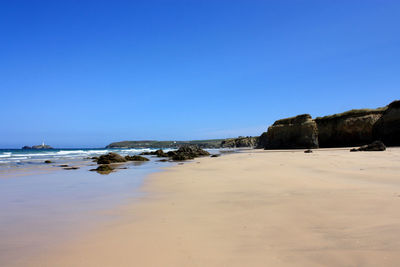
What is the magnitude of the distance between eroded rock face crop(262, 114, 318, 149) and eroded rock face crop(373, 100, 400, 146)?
23.3 feet

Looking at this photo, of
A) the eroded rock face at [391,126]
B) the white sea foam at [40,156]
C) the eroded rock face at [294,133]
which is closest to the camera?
the eroded rock face at [391,126]

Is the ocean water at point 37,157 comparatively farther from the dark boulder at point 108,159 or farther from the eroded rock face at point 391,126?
the eroded rock face at point 391,126

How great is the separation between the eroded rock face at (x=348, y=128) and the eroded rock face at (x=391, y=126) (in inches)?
83.5

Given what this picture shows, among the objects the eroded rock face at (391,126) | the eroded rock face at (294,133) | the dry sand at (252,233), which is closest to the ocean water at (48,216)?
the dry sand at (252,233)

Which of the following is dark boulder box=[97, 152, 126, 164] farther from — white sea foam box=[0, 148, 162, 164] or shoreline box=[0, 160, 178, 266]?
shoreline box=[0, 160, 178, 266]

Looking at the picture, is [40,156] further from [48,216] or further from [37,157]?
[48,216]

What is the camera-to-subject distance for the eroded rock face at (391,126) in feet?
87.8

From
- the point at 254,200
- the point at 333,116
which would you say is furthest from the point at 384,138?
the point at 254,200

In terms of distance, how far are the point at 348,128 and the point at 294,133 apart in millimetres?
6569

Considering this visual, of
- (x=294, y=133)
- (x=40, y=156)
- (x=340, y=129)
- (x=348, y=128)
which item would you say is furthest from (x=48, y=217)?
(x=40, y=156)

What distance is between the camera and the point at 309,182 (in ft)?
20.5

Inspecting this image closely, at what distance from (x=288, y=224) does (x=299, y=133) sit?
3262 centimetres

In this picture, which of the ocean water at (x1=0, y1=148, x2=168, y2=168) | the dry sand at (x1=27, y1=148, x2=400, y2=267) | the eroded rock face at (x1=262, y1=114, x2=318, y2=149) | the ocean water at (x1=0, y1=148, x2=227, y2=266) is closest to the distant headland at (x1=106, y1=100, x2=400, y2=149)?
the eroded rock face at (x1=262, y1=114, x2=318, y2=149)

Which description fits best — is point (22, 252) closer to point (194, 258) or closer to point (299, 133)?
point (194, 258)
